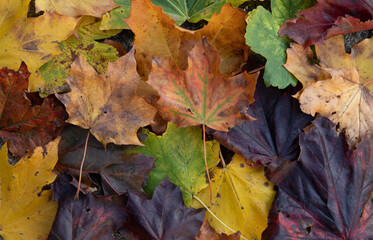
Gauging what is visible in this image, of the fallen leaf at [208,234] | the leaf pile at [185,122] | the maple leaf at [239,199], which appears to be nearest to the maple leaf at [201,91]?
the leaf pile at [185,122]

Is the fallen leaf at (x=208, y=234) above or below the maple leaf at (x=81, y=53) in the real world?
below

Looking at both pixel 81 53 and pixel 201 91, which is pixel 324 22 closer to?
pixel 201 91

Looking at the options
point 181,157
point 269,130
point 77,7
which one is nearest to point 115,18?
point 77,7

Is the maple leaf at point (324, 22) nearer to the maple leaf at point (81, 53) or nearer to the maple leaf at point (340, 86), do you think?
the maple leaf at point (340, 86)

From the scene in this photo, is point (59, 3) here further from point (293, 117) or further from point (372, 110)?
point (372, 110)

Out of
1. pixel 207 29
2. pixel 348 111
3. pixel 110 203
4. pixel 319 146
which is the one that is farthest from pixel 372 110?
pixel 110 203

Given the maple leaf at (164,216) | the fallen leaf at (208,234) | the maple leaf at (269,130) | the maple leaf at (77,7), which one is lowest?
the fallen leaf at (208,234)
